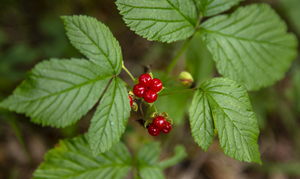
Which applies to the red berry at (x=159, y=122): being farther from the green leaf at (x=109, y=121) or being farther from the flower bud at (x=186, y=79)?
the flower bud at (x=186, y=79)

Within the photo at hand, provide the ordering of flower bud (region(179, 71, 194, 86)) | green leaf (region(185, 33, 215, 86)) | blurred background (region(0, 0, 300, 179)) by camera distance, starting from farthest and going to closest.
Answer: blurred background (region(0, 0, 300, 179))
green leaf (region(185, 33, 215, 86))
flower bud (region(179, 71, 194, 86))

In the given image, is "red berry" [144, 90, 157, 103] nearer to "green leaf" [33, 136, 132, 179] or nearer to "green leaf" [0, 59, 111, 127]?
"green leaf" [0, 59, 111, 127]

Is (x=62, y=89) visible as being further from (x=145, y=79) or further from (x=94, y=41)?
(x=145, y=79)

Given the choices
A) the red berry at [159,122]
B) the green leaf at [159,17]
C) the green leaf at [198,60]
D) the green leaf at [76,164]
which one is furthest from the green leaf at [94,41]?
the green leaf at [198,60]

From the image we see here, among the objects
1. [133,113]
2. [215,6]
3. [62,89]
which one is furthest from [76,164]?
[215,6]

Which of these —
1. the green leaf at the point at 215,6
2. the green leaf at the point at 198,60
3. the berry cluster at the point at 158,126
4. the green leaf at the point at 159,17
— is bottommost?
the green leaf at the point at 198,60

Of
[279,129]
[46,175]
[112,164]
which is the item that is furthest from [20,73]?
[279,129]

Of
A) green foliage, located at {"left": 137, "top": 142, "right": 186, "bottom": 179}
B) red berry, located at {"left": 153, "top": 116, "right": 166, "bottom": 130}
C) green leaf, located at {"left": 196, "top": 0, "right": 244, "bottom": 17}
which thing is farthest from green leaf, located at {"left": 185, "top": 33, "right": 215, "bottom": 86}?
red berry, located at {"left": 153, "top": 116, "right": 166, "bottom": 130}

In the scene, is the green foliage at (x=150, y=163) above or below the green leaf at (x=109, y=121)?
below
